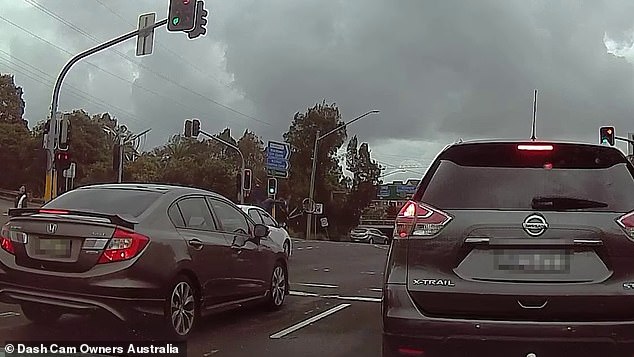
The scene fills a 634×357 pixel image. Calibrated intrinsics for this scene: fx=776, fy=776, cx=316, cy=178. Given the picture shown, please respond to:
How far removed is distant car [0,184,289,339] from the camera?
20.8ft

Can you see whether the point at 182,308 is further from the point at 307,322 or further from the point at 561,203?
the point at 561,203

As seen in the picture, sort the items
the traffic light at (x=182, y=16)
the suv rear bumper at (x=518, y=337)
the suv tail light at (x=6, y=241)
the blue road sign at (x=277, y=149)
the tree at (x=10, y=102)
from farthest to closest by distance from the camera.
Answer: the tree at (x=10, y=102)
the blue road sign at (x=277, y=149)
the traffic light at (x=182, y=16)
the suv tail light at (x=6, y=241)
the suv rear bumper at (x=518, y=337)

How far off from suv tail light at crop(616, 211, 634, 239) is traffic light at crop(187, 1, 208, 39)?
49.2ft

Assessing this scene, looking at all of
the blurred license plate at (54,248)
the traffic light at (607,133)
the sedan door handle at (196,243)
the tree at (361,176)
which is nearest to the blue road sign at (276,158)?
the tree at (361,176)

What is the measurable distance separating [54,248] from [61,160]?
52.0 feet

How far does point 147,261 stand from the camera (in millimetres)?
6484

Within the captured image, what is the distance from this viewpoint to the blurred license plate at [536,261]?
177 inches

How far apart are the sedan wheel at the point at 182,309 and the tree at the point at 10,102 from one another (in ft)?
254

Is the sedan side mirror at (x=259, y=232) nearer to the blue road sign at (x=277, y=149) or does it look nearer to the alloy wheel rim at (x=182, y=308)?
the alloy wheel rim at (x=182, y=308)

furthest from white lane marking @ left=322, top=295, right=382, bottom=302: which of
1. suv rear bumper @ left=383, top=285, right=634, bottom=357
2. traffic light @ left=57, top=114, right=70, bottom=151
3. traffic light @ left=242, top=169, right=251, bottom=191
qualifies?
traffic light @ left=242, top=169, right=251, bottom=191

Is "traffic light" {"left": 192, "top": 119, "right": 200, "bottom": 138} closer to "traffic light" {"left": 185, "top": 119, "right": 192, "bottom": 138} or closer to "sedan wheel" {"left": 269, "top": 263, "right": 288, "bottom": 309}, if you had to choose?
"traffic light" {"left": 185, "top": 119, "right": 192, "bottom": 138}

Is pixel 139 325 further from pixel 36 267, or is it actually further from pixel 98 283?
pixel 36 267

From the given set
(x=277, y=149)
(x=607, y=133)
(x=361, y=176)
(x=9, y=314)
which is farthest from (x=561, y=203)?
(x=361, y=176)

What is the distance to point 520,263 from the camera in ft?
14.8
